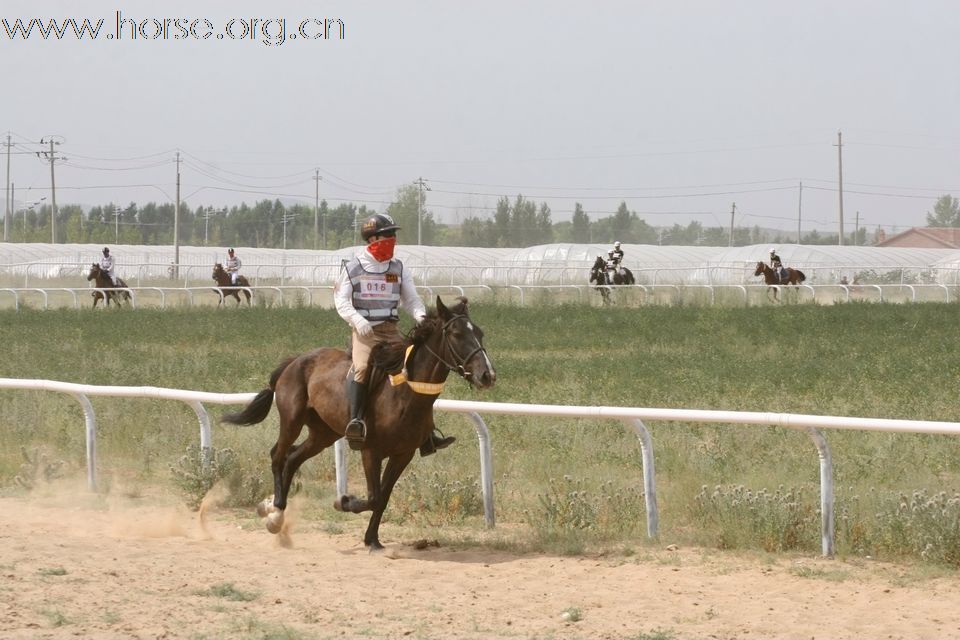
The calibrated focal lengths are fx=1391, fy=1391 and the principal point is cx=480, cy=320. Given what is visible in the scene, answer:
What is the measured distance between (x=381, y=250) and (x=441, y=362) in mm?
1001

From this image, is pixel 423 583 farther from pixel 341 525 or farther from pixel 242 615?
pixel 341 525

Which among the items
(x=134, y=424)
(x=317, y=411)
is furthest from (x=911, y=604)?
(x=134, y=424)

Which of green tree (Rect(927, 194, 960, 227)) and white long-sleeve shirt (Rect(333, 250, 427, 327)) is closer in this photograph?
white long-sleeve shirt (Rect(333, 250, 427, 327))

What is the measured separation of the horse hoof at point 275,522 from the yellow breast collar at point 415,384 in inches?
54.9

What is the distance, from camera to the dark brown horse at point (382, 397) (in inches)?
363

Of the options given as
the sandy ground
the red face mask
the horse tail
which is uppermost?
the red face mask

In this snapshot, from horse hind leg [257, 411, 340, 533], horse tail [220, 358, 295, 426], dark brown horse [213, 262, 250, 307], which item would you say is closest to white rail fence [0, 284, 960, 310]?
dark brown horse [213, 262, 250, 307]

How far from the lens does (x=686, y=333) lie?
2753 cm

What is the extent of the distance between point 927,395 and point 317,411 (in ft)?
29.2

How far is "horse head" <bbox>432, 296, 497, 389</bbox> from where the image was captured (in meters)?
8.95

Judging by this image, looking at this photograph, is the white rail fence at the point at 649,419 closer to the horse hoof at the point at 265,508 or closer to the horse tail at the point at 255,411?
the horse tail at the point at 255,411

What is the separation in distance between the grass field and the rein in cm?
131

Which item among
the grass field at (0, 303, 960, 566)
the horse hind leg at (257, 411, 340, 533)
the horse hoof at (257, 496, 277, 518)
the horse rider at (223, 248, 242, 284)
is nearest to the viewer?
the grass field at (0, 303, 960, 566)

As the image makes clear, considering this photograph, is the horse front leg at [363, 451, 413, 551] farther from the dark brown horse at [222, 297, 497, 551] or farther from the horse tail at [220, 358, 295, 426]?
the horse tail at [220, 358, 295, 426]
